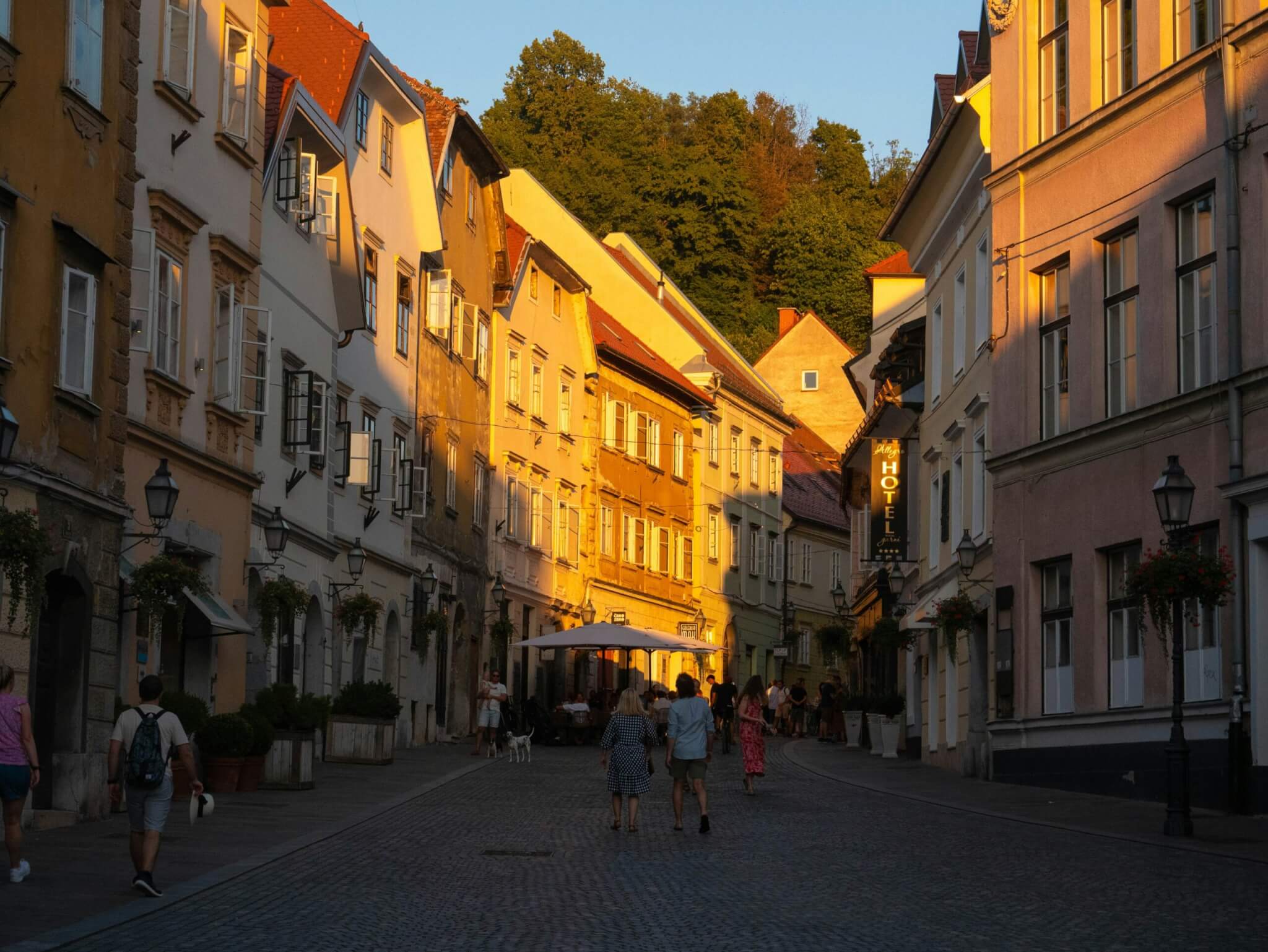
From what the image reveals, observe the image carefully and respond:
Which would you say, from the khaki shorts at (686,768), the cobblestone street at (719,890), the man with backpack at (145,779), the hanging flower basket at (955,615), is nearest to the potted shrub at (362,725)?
the cobblestone street at (719,890)

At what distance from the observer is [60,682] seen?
776 inches

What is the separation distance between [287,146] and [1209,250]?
49.8ft

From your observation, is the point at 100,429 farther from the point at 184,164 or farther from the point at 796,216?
the point at 796,216

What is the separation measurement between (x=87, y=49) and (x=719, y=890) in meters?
11.4

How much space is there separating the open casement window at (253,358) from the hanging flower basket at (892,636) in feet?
51.4

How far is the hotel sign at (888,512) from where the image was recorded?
137 feet

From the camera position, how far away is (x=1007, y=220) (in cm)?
2941

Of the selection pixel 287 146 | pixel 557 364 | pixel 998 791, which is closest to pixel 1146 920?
pixel 998 791

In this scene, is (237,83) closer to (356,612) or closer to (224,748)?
(224,748)

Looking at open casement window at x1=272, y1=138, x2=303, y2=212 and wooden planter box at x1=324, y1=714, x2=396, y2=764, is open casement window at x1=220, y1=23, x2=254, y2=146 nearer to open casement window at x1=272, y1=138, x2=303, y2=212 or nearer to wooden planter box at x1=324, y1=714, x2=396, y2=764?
open casement window at x1=272, y1=138, x2=303, y2=212

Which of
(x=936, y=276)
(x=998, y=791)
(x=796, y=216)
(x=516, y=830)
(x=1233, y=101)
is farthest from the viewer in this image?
(x=796, y=216)

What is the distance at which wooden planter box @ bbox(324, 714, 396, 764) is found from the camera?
31109 mm

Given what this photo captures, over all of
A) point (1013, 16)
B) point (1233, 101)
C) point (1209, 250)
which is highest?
point (1013, 16)

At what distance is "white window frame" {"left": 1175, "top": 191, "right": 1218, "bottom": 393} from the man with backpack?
14476mm
